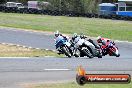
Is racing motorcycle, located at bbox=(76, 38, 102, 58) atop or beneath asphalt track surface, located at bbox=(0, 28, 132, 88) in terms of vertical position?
atop

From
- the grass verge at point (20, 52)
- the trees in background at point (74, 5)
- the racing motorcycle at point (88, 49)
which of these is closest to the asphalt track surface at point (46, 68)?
the grass verge at point (20, 52)

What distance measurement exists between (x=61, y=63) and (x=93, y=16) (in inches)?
1665

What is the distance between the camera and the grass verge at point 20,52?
2158cm

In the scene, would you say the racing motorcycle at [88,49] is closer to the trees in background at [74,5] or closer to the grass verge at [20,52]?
the grass verge at [20,52]

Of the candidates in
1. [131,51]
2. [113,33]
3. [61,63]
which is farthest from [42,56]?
[113,33]

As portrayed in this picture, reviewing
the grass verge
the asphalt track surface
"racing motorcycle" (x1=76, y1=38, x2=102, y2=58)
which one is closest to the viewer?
"racing motorcycle" (x1=76, y1=38, x2=102, y2=58)

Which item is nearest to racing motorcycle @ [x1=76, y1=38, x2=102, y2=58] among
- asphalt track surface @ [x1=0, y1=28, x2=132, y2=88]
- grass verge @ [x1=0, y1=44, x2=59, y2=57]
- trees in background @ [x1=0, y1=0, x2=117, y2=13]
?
asphalt track surface @ [x1=0, y1=28, x2=132, y2=88]

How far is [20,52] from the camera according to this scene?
74.6 feet

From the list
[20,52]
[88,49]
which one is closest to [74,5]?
[20,52]

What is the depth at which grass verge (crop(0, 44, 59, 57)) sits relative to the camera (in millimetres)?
21575

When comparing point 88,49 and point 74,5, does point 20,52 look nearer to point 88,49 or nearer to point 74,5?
point 88,49

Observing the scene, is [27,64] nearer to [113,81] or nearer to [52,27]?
[113,81]

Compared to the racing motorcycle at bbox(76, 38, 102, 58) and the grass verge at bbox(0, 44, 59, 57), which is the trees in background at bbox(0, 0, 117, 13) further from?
the racing motorcycle at bbox(76, 38, 102, 58)

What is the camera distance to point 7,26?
138 feet
